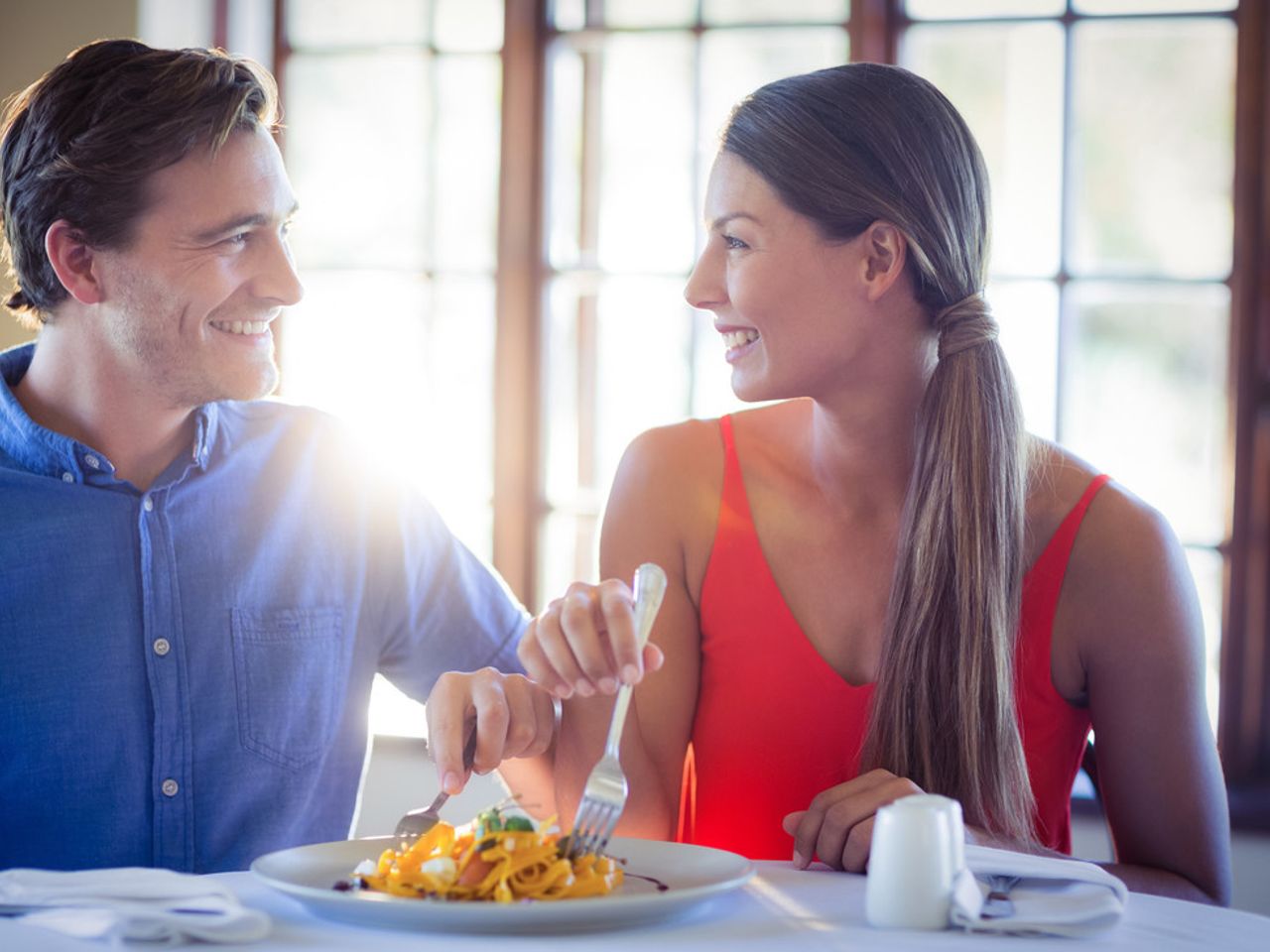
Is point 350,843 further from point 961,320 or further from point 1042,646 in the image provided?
point 961,320

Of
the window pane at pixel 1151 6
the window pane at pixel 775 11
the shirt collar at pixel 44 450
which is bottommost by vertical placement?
the shirt collar at pixel 44 450

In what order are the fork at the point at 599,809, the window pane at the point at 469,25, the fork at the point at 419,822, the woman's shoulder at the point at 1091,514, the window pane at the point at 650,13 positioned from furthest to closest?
the window pane at the point at 469,25
the window pane at the point at 650,13
the woman's shoulder at the point at 1091,514
the fork at the point at 419,822
the fork at the point at 599,809

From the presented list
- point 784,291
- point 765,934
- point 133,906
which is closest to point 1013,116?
point 784,291

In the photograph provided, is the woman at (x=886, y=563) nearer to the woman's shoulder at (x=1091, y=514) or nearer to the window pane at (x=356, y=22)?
the woman's shoulder at (x=1091, y=514)

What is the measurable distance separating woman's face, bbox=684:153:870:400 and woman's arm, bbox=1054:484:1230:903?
0.33 meters

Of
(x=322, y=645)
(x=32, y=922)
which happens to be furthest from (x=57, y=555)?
(x=32, y=922)

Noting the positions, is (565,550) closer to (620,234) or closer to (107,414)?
(620,234)

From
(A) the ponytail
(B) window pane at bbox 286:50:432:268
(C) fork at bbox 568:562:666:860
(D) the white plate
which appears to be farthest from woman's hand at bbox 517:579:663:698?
(B) window pane at bbox 286:50:432:268

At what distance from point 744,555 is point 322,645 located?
49 cm

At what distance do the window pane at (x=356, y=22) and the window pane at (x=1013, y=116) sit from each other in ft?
3.62

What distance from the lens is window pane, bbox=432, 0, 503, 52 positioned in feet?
Answer: 10.3

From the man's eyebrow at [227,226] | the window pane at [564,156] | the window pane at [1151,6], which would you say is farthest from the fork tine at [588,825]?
the window pane at [1151,6]

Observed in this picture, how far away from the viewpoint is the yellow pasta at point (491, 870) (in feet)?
3.08

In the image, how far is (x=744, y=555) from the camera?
164cm
